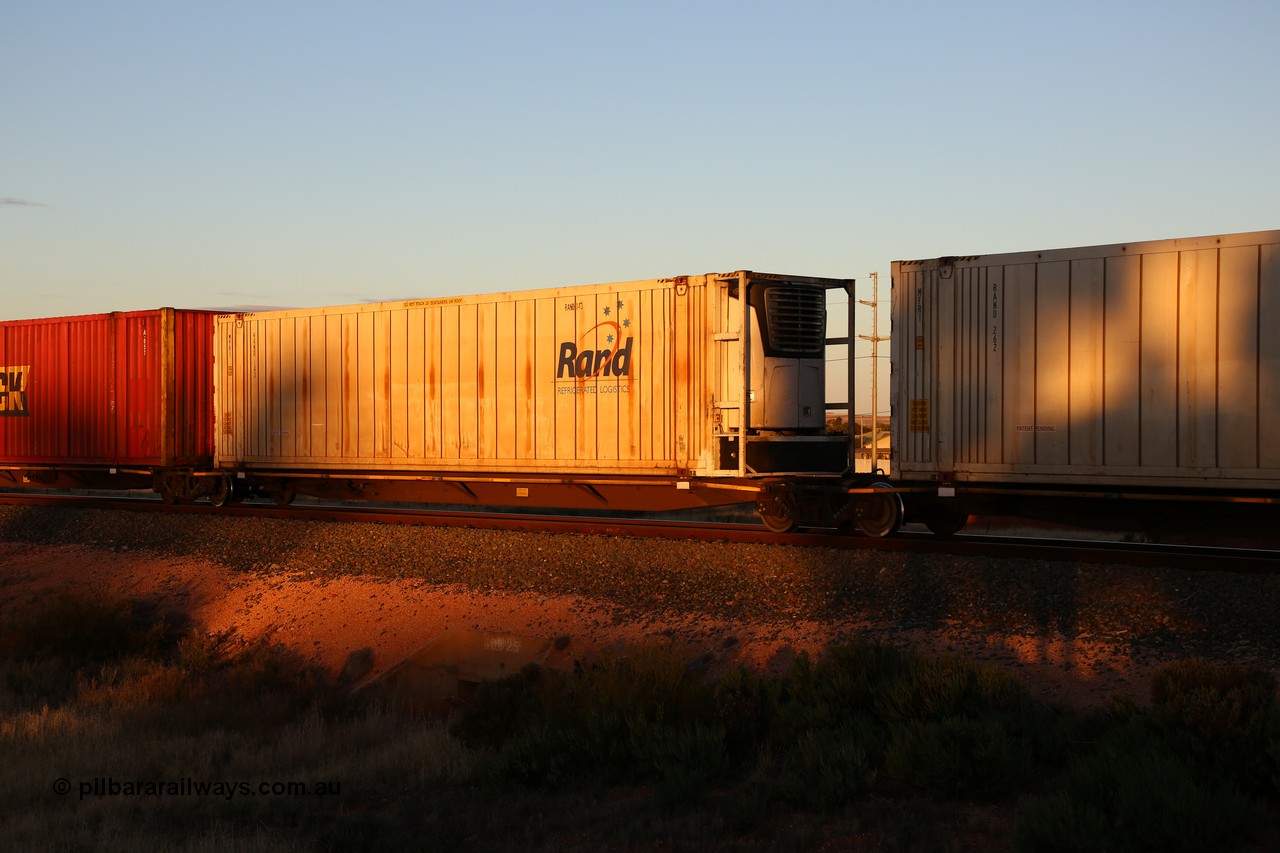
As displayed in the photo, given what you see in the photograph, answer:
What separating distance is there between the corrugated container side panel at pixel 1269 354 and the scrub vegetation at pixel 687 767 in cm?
448

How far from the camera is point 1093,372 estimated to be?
504 inches

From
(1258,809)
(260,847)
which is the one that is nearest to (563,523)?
(260,847)

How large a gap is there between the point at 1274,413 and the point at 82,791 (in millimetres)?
11478

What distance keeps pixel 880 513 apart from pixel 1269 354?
187 inches

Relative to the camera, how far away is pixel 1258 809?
6.02 meters

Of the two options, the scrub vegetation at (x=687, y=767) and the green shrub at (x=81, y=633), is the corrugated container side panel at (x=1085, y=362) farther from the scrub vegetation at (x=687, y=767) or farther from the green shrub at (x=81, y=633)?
the green shrub at (x=81, y=633)

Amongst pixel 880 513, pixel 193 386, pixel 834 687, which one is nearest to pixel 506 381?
pixel 880 513

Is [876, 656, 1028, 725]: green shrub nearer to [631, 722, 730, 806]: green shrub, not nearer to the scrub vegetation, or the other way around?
the scrub vegetation

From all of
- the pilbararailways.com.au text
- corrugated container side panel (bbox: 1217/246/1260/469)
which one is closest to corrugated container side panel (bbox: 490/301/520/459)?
the pilbararailways.com.au text

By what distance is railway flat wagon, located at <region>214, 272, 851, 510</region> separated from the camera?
15305mm

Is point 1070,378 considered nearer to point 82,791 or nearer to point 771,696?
point 771,696

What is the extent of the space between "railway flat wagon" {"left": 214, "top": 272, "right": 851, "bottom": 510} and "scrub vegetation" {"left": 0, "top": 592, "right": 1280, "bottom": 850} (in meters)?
5.13

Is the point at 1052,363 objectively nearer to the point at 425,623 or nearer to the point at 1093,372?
the point at 1093,372

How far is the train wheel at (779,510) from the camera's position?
15.0m
